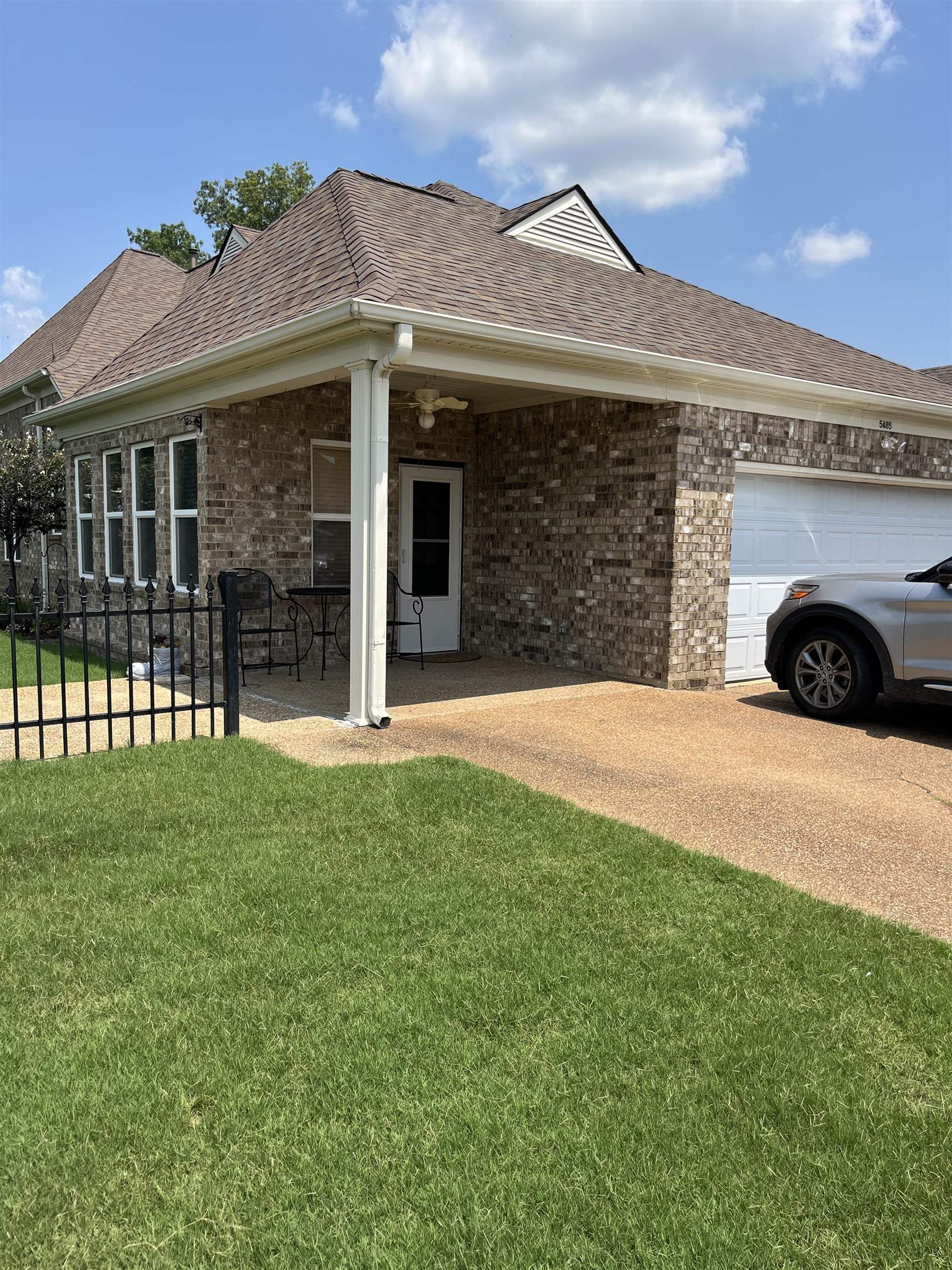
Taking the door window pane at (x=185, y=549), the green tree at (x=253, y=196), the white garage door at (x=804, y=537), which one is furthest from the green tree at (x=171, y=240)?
the white garage door at (x=804, y=537)

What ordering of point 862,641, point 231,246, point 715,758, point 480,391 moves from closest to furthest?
point 715,758
point 862,641
point 480,391
point 231,246

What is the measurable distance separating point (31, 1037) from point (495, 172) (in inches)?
1011

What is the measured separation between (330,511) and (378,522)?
12.2 feet

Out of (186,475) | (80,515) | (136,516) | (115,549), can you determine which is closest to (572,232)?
(186,475)

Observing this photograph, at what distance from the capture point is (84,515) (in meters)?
12.6

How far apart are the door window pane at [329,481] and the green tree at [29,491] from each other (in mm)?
5432

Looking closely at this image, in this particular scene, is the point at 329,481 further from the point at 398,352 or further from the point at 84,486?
the point at 84,486

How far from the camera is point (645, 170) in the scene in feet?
62.9

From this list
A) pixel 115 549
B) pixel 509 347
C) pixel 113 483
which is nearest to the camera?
pixel 509 347

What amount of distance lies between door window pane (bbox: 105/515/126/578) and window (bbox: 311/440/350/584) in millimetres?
3183

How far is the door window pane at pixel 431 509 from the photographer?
1106 cm

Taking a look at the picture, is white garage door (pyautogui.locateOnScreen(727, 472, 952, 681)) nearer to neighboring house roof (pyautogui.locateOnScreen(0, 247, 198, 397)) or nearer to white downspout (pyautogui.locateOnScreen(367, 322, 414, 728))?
white downspout (pyautogui.locateOnScreen(367, 322, 414, 728))

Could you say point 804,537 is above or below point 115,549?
above

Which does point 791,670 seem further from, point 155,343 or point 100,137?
point 100,137
